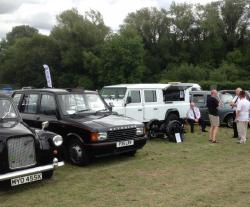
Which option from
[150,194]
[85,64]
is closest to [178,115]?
[150,194]

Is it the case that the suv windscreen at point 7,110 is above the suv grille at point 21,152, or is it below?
above

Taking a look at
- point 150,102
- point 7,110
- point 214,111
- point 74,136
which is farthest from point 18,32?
point 7,110

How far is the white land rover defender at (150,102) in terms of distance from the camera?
1413 cm

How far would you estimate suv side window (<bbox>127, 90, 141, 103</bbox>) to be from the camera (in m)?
14.4

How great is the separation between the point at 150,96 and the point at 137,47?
4442cm

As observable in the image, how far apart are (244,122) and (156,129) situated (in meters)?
2.97

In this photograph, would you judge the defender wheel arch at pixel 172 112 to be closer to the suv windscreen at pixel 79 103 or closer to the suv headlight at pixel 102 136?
the suv windscreen at pixel 79 103

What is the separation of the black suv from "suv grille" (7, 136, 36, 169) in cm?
201

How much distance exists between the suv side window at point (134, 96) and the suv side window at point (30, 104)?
4.14 metres

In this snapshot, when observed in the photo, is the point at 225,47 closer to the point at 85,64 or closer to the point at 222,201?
the point at 85,64

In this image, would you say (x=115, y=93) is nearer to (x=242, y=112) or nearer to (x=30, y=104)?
(x=30, y=104)

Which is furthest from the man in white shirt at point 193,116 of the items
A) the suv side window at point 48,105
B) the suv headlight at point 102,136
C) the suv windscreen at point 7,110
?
the suv windscreen at point 7,110

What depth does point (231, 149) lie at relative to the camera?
12.0 m

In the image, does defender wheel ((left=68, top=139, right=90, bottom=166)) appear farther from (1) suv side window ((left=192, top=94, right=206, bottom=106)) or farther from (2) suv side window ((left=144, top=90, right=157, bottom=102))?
(1) suv side window ((left=192, top=94, right=206, bottom=106))
